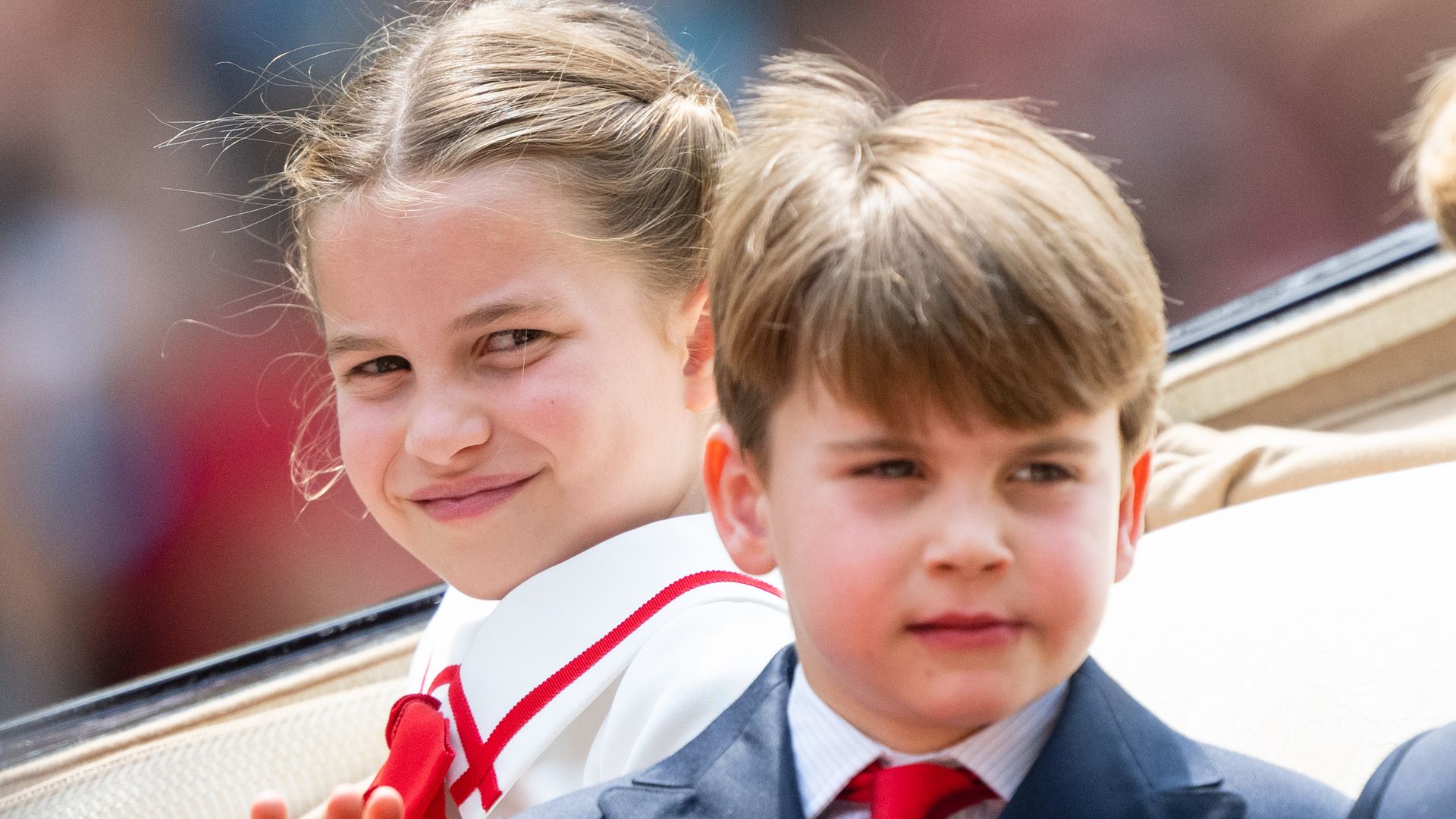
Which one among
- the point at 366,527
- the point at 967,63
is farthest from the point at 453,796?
the point at 967,63

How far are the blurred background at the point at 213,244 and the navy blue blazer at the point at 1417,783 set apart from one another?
832mm

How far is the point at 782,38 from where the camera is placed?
1200 millimetres

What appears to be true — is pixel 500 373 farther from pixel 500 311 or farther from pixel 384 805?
pixel 384 805

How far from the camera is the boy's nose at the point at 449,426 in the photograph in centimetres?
66

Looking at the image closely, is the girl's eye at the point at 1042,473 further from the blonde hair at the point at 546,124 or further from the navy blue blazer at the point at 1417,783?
the blonde hair at the point at 546,124

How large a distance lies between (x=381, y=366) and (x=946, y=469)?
343mm

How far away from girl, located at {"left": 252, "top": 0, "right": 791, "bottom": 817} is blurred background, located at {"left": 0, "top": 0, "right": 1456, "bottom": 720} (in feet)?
1.46

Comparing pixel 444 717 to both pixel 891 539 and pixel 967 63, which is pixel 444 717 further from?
pixel 967 63

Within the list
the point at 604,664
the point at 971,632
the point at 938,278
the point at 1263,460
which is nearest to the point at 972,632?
the point at 971,632

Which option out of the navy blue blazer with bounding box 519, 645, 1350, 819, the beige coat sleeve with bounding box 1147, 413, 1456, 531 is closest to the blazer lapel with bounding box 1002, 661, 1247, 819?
the navy blue blazer with bounding box 519, 645, 1350, 819

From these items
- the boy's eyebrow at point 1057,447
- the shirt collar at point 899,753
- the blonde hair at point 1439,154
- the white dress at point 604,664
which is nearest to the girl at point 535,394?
the white dress at point 604,664

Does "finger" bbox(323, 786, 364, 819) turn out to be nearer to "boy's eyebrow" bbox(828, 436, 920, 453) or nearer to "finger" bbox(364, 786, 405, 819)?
"finger" bbox(364, 786, 405, 819)

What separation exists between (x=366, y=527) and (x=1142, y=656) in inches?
28.5

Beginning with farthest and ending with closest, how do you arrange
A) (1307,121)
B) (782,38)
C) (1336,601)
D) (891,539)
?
(1307,121), (782,38), (1336,601), (891,539)
